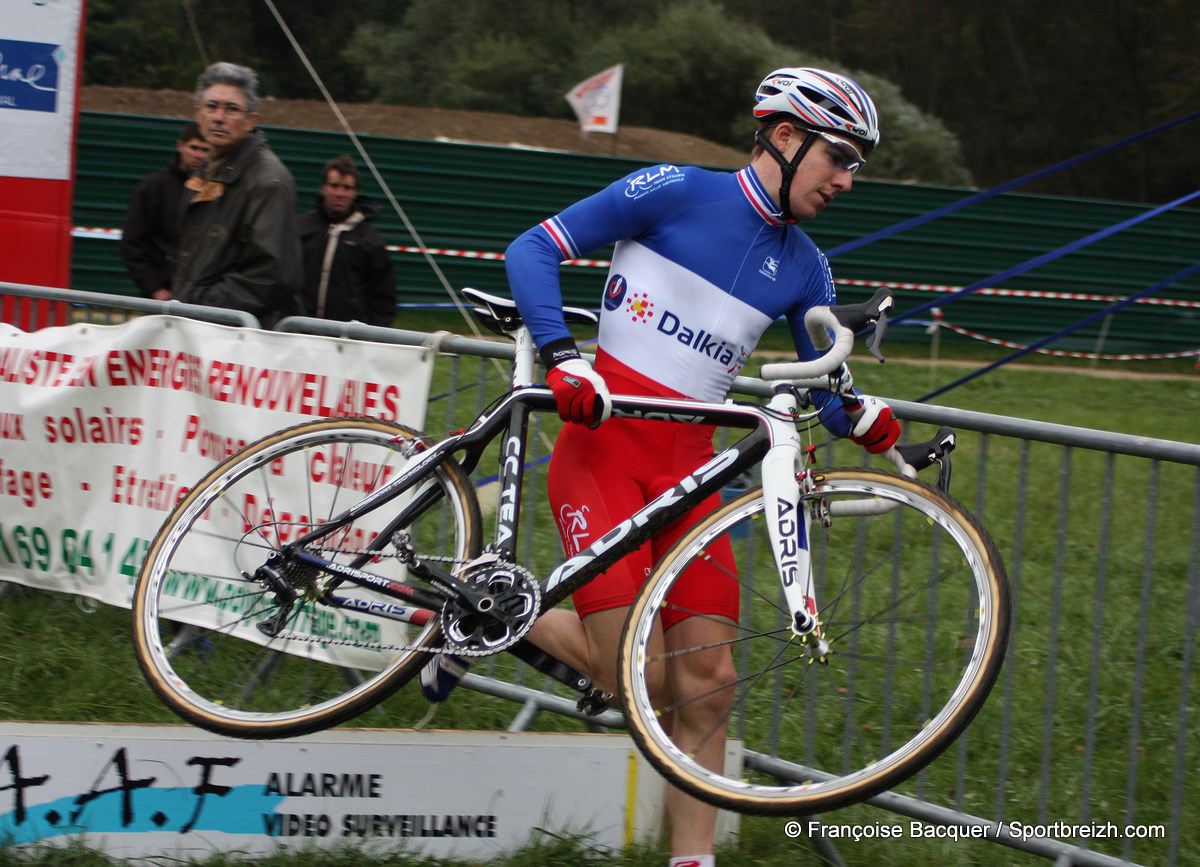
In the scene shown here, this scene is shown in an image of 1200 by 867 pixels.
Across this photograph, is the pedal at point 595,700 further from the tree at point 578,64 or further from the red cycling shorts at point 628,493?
the tree at point 578,64

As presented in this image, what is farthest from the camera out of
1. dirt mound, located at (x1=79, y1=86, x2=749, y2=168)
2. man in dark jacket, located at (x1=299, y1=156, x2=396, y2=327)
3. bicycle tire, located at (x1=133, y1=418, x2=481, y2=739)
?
dirt mound, located at (x1=79, y1=86, x2=749, y2=168)

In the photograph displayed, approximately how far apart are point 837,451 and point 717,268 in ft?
21.7

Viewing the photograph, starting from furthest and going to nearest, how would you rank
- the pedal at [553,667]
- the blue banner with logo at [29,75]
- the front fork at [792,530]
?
the blue banner with logo at [29,75] < the pedal at [553,667] < the front fork at [792,530]

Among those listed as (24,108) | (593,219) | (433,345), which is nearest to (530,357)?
(593,219)

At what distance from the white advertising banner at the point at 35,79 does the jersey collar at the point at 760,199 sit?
13.7 ft

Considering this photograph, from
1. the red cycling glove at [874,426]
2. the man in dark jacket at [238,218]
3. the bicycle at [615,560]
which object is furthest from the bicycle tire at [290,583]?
the man in dark jacket at [238,218]

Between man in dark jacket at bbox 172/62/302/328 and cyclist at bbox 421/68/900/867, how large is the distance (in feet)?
7.02

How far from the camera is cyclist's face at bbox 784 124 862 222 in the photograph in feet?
11.1

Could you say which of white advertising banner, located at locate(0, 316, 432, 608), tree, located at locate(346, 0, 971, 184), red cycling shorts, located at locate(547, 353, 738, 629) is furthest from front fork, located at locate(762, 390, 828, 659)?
tree, located at locate(346, 0, 971, 184)

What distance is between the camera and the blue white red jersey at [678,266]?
3.42 meters

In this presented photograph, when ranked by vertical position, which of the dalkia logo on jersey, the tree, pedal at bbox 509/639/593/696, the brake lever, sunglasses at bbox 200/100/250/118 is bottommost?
pedal at bbox 509/639/593/696

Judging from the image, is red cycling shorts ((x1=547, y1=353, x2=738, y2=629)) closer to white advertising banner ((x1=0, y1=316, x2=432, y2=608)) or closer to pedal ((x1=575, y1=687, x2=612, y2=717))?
pedal ((x1=575, y1=687, x2=612, y2=717))

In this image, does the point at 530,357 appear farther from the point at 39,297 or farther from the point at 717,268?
the point at 39,297

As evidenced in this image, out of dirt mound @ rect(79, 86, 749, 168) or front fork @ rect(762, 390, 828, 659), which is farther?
dirt mound @ rect(79, 86, 749, 168)
